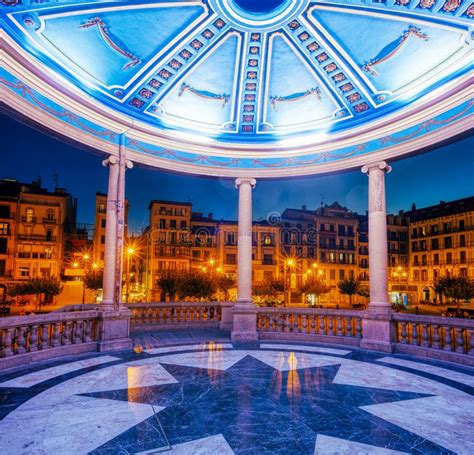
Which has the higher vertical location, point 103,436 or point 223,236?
point 223,236

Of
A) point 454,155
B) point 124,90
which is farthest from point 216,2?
point 454,155

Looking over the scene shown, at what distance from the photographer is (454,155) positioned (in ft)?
117

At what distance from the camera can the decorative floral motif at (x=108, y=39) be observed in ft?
27.5

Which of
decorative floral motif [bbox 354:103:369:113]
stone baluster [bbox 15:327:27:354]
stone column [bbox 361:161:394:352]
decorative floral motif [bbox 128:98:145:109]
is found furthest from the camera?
decorative floral motif [bbox 354:103:369:113]

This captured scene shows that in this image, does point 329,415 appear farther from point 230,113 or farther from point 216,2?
point 230,113

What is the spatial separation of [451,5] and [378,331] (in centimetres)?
834

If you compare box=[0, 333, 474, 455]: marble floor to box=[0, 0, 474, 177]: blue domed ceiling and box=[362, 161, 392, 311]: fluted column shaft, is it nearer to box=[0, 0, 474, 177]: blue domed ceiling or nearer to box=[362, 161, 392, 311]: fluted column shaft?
box=[362, 161, 392, 311]: fluted column shaft

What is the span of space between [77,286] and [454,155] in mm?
49165

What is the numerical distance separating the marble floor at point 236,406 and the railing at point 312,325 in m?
2.12

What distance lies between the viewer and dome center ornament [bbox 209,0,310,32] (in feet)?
27.8

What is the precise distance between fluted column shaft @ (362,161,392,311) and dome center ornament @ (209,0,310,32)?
5106 millimetres

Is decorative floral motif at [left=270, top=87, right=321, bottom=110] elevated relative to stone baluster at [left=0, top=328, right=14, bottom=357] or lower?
elevated

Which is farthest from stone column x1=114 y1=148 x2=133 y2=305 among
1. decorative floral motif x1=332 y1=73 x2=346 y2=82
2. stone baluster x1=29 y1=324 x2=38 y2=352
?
decorative floral motif x1=332 y1=73 x2=346 y2=82

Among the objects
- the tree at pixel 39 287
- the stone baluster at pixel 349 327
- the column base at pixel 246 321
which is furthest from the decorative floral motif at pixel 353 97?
the tree at pixel 39 287
